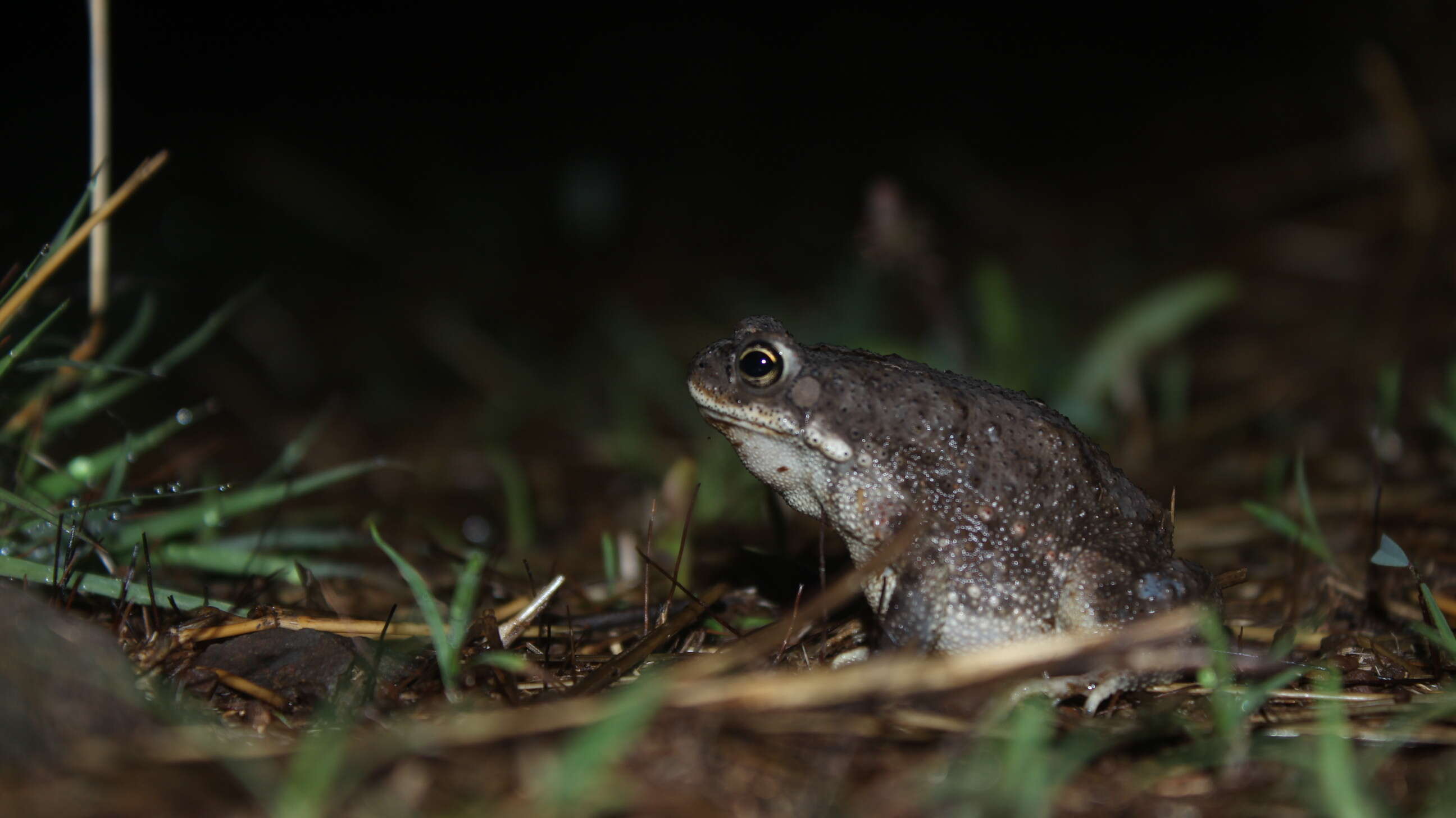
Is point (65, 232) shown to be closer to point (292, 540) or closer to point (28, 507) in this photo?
point (28, 507)

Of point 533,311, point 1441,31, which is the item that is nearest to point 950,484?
point 533,311

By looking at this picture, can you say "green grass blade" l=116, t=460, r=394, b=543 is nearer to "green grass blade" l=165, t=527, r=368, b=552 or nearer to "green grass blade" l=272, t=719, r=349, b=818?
"green grass blade" l=165, t=527, r=368, b=552

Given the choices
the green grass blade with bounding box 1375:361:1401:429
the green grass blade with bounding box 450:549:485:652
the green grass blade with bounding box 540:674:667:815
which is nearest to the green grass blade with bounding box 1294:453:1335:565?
the green grass blade with bounding box 1375:361:1401:429

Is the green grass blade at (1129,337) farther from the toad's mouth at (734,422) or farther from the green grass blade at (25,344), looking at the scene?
the green grass blade at (25,344)

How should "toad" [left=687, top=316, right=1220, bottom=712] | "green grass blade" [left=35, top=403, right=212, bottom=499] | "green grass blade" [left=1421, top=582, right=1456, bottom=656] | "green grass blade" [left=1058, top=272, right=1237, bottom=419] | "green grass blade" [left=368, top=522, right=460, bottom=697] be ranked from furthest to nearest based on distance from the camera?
"green grass blade" [left=1058, top=272, right=1237, bottom=419], "green grass blade" [left=35, top=403, right=212, bottom=499], "toad" [left=687, top=316, right=1220, bottom=712], "green grass blade" [left=1421, top=582, right=1456, bottom=656], "green grass blade" [left=368, top=522, right=460, bottom=697]

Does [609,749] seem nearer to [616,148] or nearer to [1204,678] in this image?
[1204,678]

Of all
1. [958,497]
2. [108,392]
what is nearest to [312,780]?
[958,497]
